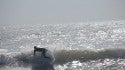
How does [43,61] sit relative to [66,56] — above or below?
above

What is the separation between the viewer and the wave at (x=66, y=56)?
125ft

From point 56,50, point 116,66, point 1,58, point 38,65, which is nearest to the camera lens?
point 116,66

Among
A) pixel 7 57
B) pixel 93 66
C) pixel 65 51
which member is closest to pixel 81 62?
pixel 93 66

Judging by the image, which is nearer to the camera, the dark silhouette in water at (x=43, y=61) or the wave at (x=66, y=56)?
the dark silhouette in water at (x=43, y=61)

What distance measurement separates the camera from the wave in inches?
1502

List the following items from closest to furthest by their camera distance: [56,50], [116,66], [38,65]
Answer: [116,66] < [38,65] < [56,50]

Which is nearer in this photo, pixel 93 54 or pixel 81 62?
pixel 81 62

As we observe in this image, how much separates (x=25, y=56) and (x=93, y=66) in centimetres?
1087

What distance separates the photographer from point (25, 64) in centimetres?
3703

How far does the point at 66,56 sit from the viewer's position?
134 ft

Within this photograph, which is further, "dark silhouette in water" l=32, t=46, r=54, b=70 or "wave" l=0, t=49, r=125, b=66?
"wave" l=0, t=49, r=125, b=66

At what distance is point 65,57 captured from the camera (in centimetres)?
4044

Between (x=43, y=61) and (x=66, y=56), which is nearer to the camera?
(x=43, y=61)

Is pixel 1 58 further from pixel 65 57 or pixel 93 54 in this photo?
pixel 93 54
